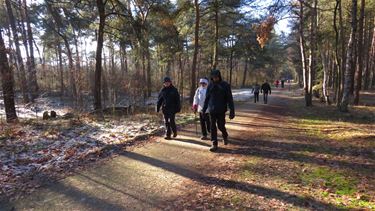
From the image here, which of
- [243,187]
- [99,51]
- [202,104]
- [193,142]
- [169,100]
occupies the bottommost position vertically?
[243,187]

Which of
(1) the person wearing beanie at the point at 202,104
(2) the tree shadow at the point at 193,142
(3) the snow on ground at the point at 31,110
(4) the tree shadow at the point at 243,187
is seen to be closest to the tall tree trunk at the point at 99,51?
(3) the snow on ground at the point at 31,110

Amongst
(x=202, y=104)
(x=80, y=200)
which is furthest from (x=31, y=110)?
(x=80, y=200)

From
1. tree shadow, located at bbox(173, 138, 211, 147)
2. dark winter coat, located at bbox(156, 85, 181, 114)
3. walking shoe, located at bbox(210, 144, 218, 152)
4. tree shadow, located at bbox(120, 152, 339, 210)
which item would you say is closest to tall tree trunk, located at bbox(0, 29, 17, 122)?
dark winter coat, located at bbox(156, 85, 181, 114)

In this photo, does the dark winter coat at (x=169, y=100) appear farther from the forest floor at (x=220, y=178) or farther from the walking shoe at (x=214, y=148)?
the walking shoe at (x=214, y=148)

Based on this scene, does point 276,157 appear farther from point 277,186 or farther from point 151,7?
point 151,7

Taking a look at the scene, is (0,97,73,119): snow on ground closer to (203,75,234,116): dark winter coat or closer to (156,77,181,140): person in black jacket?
(156,77,181,140): person in black jacket

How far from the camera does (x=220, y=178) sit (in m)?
6.40

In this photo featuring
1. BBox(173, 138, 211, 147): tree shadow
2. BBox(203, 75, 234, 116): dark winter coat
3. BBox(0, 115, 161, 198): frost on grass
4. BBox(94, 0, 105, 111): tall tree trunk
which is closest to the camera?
BBox(0, 115, 161, 198): frost on grass

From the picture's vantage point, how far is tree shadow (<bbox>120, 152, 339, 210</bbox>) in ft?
16.9

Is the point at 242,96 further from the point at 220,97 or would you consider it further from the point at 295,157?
the point at 295,157

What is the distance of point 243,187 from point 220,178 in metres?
0.63

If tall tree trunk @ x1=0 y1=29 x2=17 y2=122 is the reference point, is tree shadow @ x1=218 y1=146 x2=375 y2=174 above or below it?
below

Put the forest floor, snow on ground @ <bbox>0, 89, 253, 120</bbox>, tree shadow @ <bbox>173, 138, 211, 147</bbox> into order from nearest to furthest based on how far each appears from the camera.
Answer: the forest floor
tree shadow @ <bbox>173, 138, 211, 147</bbox>
snow on ground @ <bbox>0, 89, 253, 120</bbox>

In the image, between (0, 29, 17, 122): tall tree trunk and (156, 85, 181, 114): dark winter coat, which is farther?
(0, 29, 17, 122): tall tree trunk
